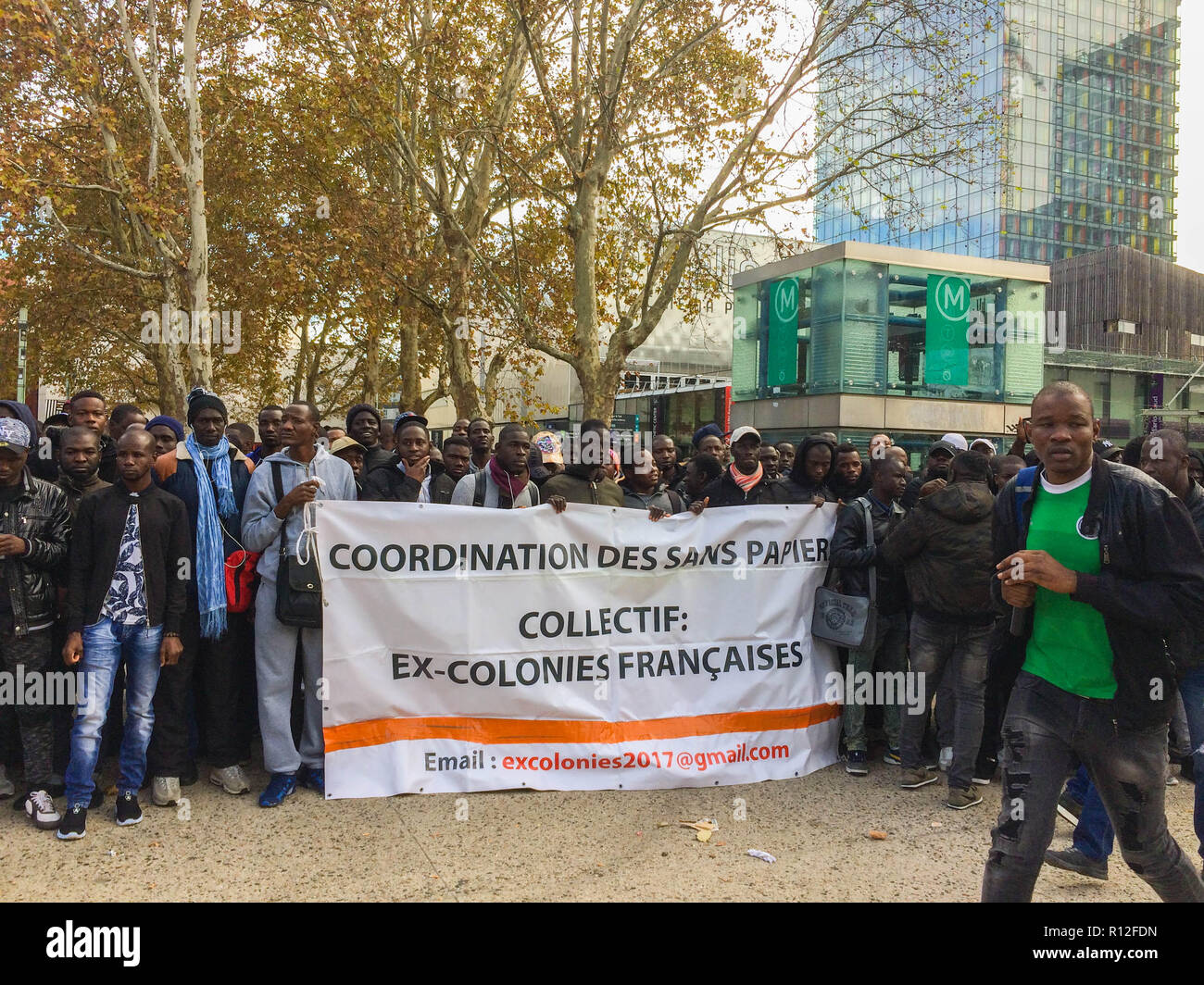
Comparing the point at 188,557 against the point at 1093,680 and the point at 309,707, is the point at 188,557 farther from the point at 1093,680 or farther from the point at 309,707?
the point at 1093,680

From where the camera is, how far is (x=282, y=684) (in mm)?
4859

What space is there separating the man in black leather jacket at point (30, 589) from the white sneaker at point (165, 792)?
1.40ft

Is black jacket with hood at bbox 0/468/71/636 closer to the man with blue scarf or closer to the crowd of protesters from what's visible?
the crowd of protesters

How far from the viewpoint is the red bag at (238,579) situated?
4.95m

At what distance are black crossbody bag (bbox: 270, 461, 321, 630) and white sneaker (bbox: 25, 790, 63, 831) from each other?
1.29 metres

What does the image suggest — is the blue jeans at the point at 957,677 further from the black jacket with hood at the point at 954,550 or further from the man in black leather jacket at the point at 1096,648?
the man in black leather jacket at the point at 1096,648

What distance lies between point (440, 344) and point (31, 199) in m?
12.1

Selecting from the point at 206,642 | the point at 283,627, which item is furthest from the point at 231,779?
the point at 283,627

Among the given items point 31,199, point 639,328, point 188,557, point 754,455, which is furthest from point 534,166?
point 188,557

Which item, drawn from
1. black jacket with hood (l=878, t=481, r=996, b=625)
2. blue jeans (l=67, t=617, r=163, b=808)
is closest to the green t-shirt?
black jacket with hood (l=878, t=481, r=996, b=625)

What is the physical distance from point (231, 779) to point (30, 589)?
1338 millimetres

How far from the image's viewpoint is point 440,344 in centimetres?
2561

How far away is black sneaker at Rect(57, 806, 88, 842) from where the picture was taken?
4.21 metres

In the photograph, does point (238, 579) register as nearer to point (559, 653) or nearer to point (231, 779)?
point (231, 779)
